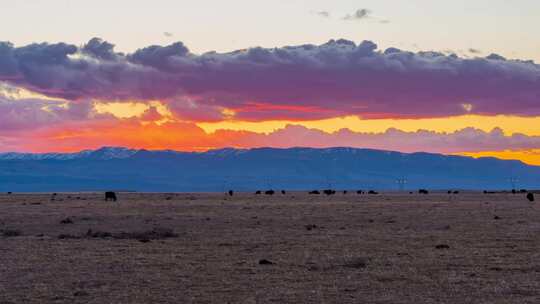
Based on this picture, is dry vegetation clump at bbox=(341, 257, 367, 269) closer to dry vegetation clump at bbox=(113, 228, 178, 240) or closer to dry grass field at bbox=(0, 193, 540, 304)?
dry grass field at bbox=(0, 193, 540, 304)

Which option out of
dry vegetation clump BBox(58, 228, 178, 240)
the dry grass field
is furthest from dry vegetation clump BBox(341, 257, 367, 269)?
dry vegetation clump BBox(58, 228, 178, 240)

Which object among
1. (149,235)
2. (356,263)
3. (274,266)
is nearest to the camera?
(274,266)

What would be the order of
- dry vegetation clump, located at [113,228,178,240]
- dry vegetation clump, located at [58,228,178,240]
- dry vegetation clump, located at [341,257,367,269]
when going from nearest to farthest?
dry vegetation clump, located at [341,257,367,269], dry vegetation clump, located at [113,228,178,240], dry vegetation clump, located at [58,228,178,240]

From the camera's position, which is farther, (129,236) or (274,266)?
(129,236)

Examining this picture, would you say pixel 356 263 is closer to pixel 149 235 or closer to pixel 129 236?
pixel 149 235

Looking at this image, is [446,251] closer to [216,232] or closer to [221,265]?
[221,265]

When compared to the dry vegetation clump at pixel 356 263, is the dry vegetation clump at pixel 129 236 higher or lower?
higher

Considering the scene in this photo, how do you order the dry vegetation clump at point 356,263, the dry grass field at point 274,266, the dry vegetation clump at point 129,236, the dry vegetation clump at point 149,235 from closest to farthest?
the dry grass field at point 274,266, the dry vegetation clump at point 356,263, the dry vegetation clump at point 149,235, the dry vegetation clump at point 129,236

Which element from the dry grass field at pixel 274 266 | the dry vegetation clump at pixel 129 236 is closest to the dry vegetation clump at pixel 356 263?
the dry grass field at pixel 274 266

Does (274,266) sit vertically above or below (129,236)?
below

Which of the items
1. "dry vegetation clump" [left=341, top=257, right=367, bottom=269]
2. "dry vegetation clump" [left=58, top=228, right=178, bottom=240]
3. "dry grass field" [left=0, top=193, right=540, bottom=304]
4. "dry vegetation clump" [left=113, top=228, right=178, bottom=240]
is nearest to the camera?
"dry grass field" [left=0, top=193, right=540, bottom=304]

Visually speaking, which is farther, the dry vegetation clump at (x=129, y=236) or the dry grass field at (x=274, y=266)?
the dry vegetation clump at (x=129, y=236)

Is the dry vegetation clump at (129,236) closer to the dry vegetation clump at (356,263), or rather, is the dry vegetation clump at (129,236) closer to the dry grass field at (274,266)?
the dry grass field at (274,266)

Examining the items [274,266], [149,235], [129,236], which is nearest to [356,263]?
[274,266]
